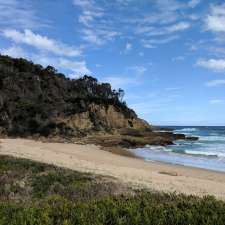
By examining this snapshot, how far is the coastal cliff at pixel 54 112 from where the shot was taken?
55438 mm

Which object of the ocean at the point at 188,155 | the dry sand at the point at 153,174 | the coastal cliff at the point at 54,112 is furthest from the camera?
the coastal cliff at the point at 54,112

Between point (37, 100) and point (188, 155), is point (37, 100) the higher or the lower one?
the higher one

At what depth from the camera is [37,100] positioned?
230 feet

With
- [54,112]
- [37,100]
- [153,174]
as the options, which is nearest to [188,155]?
[153,174]

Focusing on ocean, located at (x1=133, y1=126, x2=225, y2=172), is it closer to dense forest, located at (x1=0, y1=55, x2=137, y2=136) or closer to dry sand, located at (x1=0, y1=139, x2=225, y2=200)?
dry sand, located at (x1=0, y1=139, x2=225, y2=200)

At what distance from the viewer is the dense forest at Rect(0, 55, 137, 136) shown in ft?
185

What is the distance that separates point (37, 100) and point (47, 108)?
802 cm

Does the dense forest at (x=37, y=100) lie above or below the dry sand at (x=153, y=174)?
above

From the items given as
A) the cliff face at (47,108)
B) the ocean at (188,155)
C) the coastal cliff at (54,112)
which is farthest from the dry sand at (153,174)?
the cliff face at (47,108)

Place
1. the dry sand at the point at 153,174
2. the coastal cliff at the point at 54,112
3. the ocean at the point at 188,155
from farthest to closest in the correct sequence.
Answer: the coastal cliff at the point at 54,112, the ocean at the point at 188,155, the dry sand at the point at 153,174

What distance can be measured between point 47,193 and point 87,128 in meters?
51.9

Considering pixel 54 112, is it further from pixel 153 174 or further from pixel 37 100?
pixel 153 174

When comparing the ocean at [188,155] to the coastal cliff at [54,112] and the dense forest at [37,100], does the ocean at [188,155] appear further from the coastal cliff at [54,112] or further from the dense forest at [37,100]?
the dense forest at [37,100]

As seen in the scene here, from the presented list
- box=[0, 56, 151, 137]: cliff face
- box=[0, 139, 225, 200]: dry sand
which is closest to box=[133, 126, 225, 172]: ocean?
box=[0, 139, 225, 200]: dry sand
